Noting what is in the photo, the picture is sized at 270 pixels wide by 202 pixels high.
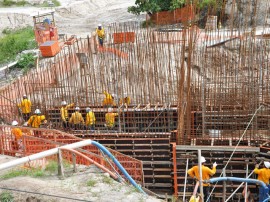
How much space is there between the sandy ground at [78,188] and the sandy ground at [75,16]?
63.3 feet

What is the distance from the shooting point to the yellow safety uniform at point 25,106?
524 inches

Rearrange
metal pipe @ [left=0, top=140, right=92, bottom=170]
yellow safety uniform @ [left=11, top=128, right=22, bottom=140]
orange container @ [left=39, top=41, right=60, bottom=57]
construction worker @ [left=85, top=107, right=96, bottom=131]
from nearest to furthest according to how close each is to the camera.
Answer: metal pipe @ [left=0, top=140, right=92, bottom=170] → yellow safety uniform @ [left=11, top=128, right=22, bottom=140] → construction worker @ [left=85, top=107, right=96, bottom=131] → orange container @ [left=39, top=41, right=60, bottom=57]

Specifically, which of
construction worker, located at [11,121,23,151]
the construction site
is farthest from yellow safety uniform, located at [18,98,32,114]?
construction worker, located at [11,121,23,151]

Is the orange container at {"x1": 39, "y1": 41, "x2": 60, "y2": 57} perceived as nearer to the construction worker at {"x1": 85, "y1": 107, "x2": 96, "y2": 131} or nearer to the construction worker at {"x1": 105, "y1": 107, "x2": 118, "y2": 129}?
the construction worker at {"x1": 85, "y1": 107, "x2": 96, "y2": 131}

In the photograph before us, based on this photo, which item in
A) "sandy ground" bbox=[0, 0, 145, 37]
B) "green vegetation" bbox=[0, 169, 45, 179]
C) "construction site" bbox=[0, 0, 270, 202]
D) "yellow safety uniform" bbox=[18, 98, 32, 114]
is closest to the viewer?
"green vegetation" bbox=[0, 169, 45, 179]

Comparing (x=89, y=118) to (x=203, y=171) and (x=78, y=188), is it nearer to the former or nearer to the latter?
(x=203, y=171)

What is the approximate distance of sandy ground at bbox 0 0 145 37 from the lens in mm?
28703

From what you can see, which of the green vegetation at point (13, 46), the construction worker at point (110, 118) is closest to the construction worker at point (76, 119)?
the construction worker at point (110, 118)

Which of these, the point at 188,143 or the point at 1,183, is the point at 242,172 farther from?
the point at 1,183

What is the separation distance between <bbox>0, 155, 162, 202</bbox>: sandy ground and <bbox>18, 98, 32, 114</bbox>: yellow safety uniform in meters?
6.08

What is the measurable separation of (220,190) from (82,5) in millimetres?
27322

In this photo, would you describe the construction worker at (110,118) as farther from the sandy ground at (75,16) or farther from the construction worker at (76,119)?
the sandy ground at (75,16)

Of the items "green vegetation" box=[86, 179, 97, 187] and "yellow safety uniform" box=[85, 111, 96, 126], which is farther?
"yellow safety uniform" box=[85, 111, 96, 126]

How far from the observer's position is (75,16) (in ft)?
109
